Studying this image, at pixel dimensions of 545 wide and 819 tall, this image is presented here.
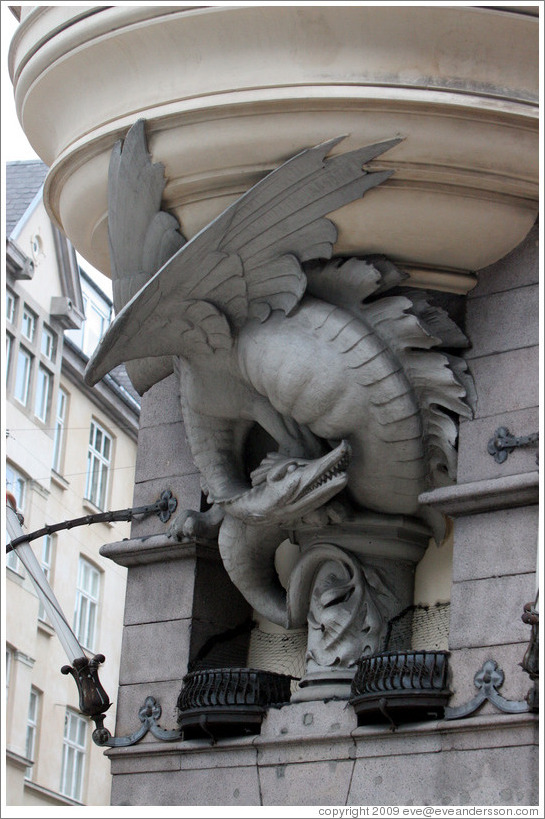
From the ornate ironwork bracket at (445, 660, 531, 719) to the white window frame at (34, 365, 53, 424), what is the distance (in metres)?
19.4

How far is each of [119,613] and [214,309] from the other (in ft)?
67.9

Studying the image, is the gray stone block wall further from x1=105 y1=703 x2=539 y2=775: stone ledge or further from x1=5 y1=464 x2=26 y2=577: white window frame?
x1=5 y1=464 x2=26 y2=577: white window frame

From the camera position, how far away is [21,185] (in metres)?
28.4

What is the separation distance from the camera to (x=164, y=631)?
28.2 feet

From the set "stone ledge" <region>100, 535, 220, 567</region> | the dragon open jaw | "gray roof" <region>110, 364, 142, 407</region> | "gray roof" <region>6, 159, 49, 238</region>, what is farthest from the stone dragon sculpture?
"gray roof" <region>110, 364, 142, 407</region>

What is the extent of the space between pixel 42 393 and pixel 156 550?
18219mm

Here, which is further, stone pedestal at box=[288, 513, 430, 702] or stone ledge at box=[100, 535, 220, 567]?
stone ledge at box=[100, 535, 220, 567]

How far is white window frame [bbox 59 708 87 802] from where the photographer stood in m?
26.3

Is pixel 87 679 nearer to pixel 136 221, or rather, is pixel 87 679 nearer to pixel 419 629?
pixel 419 629

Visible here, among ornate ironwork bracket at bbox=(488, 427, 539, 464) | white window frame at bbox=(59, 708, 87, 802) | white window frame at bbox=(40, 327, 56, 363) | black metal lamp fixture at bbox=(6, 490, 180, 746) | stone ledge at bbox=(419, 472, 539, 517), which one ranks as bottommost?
black metal lamp fixture at bbox=(6, 490, 180, 746)

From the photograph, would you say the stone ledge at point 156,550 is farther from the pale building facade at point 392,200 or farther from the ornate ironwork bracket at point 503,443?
the ornate ironwork bracket at point 503,443

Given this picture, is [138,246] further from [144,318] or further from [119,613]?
[119,613]

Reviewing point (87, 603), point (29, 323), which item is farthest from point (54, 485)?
point (29, 323)

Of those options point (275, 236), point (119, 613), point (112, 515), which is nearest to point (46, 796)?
point (119, 613)
